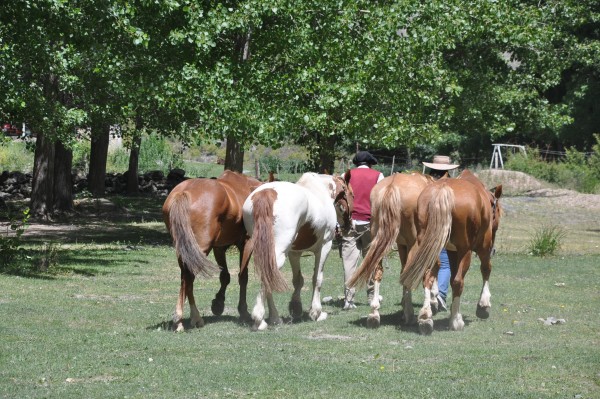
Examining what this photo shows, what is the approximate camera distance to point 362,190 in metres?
14.2

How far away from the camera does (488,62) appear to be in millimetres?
36875

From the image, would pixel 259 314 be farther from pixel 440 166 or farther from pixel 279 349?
pixel 440 166

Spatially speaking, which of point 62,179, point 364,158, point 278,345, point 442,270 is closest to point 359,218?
point 364,158

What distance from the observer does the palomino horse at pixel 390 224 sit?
1185 centimetres

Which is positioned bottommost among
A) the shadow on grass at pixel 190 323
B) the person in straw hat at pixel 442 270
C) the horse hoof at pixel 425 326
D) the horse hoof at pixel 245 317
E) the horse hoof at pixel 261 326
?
the shadow on grass at pixel 190 323

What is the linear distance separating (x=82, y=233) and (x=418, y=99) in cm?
911

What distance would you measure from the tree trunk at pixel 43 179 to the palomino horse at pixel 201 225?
53.7ft

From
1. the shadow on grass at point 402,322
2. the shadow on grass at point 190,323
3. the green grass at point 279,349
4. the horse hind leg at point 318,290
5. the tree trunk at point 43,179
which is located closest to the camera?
the green grass at point 279,349

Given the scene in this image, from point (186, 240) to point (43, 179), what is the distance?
1773 cm

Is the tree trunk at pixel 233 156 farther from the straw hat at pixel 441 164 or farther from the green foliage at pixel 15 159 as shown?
the green foliage at pixel 15 159

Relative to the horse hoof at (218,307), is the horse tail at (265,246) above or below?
above

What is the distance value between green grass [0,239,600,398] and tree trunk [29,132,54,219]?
39.9 ft

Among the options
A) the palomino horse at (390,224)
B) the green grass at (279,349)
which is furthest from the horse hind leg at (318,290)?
the palomino horse at (390,224)

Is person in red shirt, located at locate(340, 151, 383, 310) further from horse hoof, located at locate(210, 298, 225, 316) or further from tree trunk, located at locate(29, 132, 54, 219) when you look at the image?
tree trunk, located at locate(29, 132, 54, 219)
